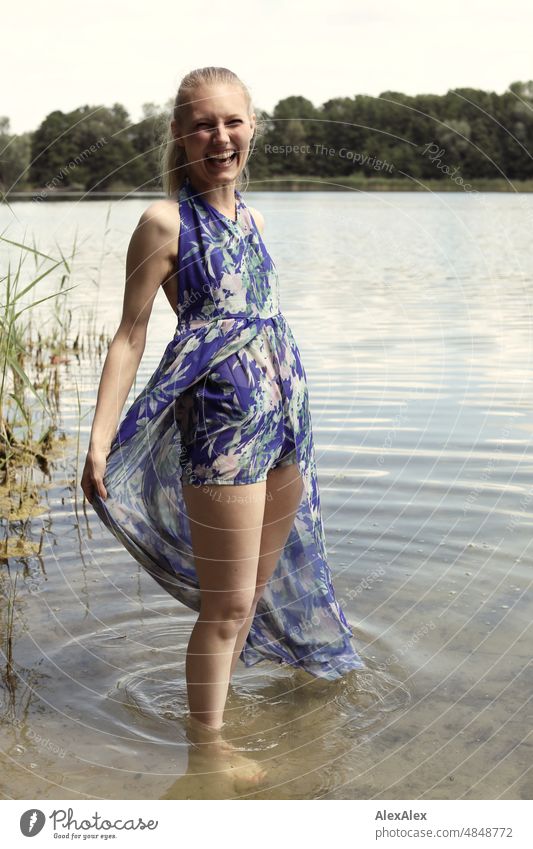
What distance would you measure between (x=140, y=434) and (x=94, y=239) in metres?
19.9

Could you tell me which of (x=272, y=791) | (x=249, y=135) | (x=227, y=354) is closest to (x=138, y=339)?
(x=227, y=354)

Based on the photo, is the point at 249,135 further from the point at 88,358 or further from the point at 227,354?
the point at 88,358

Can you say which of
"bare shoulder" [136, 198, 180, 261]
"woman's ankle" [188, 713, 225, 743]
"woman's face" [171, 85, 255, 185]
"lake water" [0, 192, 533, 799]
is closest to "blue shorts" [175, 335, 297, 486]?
"bare shoulder" [136, 198, 180, 261]

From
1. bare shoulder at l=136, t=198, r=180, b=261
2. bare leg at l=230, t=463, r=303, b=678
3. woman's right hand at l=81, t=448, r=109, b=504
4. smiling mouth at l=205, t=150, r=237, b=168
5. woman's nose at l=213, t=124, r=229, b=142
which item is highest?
woman's nose at l=213, t=124, r=229, b=142

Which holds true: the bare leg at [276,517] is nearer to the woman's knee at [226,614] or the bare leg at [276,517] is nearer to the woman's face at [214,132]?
the woman's knee at [226,614]

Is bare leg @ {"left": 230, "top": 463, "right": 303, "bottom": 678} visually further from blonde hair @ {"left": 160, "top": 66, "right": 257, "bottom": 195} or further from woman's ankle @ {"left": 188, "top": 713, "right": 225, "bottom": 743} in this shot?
blonde hair @ {"left": 160, "top": 66, "right": 257, "bottom": 195}

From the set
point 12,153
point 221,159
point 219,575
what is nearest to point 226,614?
point 219,575

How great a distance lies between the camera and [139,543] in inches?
125

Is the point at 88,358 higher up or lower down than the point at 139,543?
lower down

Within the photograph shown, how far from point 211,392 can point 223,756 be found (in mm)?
1166

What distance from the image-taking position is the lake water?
9.98 feet

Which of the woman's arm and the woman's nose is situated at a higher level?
the woman's nose

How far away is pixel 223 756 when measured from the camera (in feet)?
10.2
